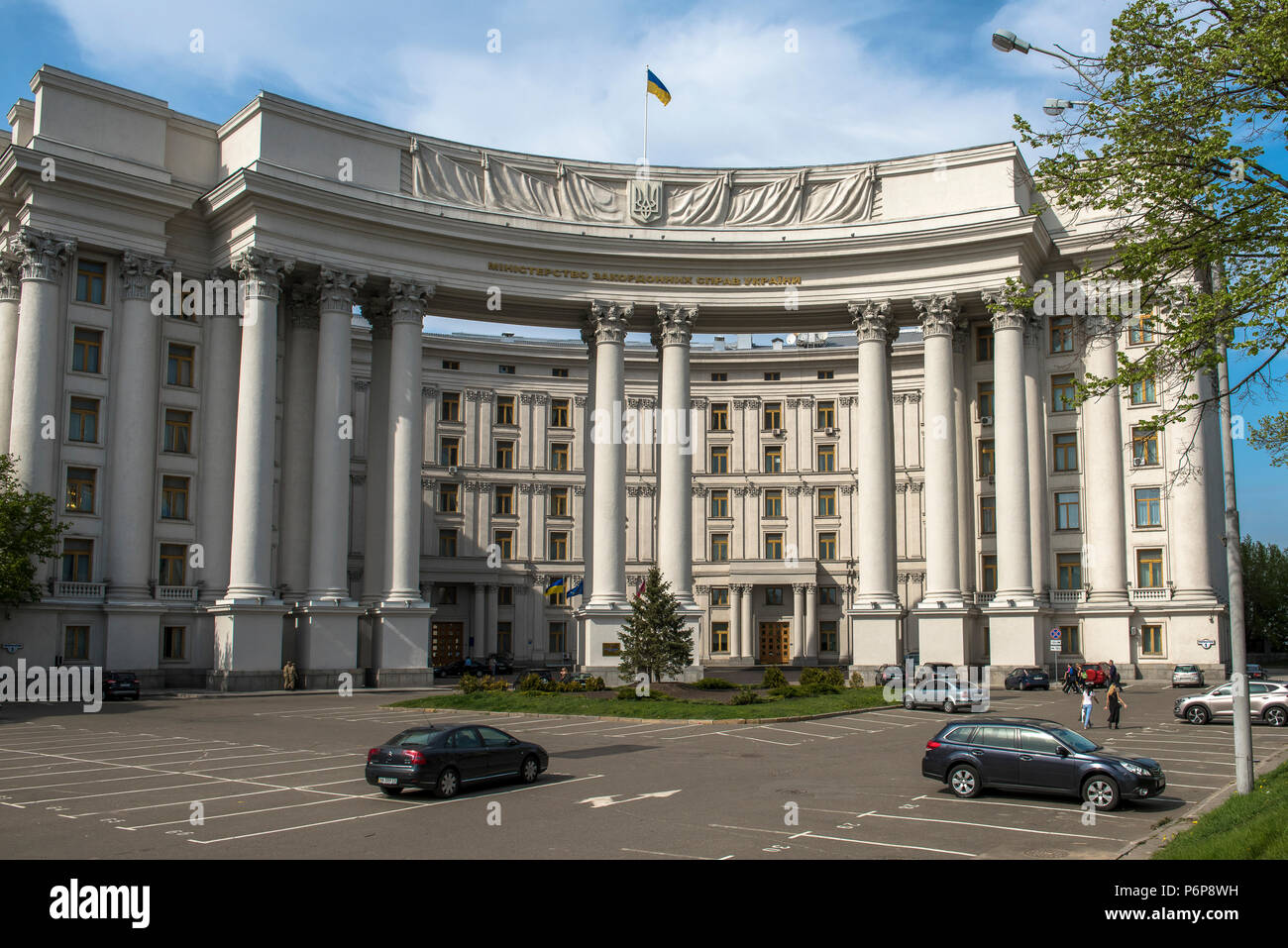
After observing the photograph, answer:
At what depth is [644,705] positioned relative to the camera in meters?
34.8

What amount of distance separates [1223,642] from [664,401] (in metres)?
28.2

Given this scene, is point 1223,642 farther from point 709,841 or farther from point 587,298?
point 709,841

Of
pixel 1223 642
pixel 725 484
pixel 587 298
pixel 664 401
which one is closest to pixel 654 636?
pixel 664 401

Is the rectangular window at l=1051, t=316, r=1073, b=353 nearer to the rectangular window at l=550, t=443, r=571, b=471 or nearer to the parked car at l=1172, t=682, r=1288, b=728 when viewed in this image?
the parked car at l=1172, t=682, r=1288, b=728

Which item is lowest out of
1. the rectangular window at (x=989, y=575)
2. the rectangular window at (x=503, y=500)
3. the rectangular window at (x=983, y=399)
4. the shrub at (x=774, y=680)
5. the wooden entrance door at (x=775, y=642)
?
the wooden entrance door at (x=775, y=642)

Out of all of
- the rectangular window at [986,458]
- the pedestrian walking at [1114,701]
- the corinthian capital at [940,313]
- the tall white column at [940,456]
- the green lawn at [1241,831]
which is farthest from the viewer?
the rectangular window at [986,458]

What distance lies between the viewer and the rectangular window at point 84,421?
151 ft

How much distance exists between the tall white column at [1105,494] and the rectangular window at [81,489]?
4479 cm

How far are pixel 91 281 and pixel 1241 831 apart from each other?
155 ft

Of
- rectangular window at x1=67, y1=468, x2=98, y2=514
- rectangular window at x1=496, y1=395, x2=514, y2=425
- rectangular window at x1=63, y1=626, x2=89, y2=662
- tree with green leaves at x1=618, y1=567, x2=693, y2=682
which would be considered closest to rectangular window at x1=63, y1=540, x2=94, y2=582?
rectangular window at x1=67, y1=468, x2=98, y2=514

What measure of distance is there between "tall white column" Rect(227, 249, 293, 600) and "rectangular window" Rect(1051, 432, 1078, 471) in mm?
37473

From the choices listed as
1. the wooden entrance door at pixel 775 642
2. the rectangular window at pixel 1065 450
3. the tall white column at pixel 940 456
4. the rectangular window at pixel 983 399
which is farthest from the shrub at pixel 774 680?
the wooden entrance door at pixel 775 642

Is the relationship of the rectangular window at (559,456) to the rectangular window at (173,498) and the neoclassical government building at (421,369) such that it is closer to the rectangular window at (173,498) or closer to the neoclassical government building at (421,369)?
the neoclassical government building at (421,369)

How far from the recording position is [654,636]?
4000 cm
